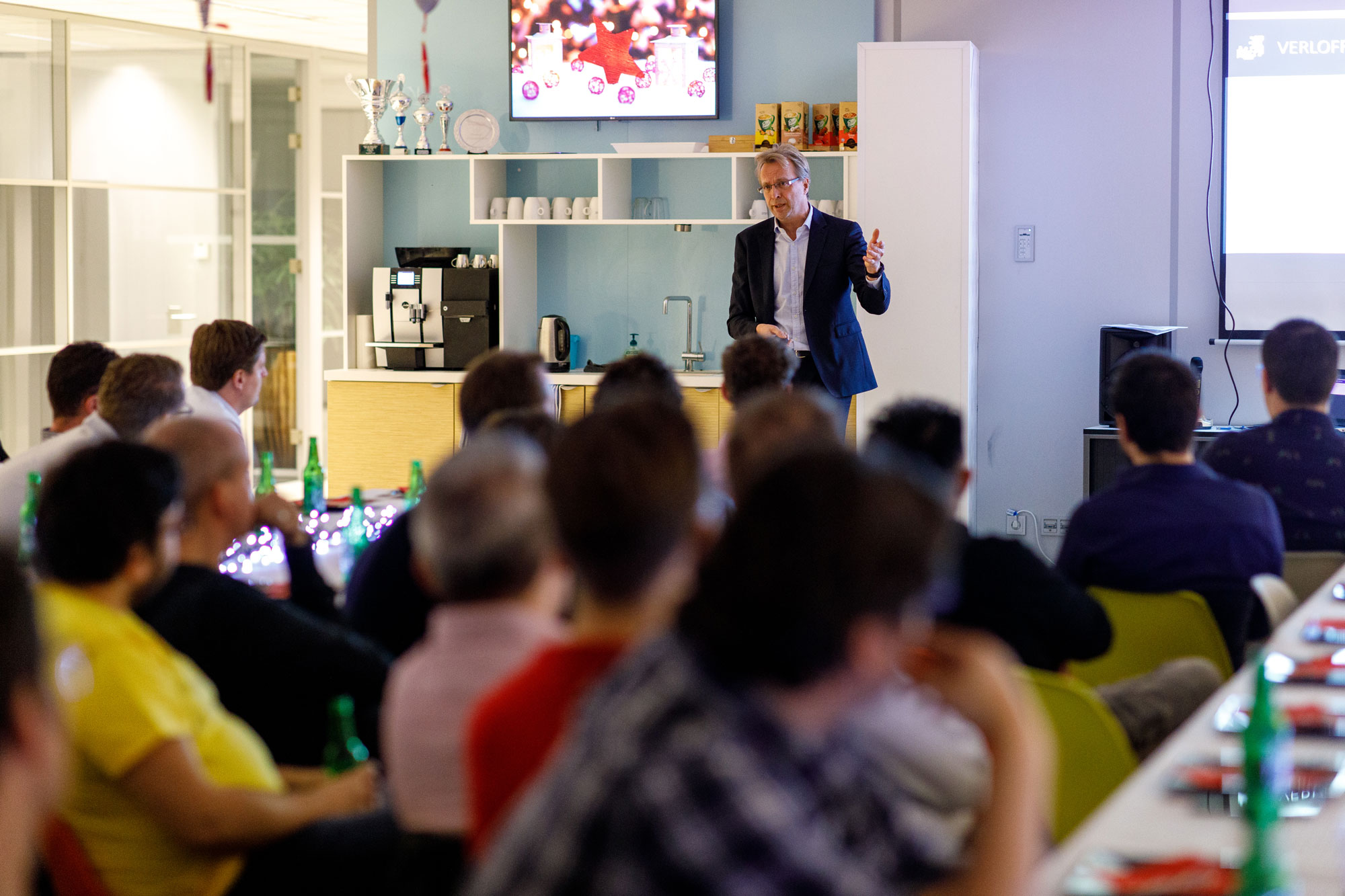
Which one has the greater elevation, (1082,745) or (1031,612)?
(1031,612)

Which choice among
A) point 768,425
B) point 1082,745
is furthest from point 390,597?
point 1082,745

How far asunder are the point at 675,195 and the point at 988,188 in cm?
144

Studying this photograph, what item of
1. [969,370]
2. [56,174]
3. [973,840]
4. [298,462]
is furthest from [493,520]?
[298,462]

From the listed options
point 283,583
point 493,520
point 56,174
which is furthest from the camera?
point 56,174

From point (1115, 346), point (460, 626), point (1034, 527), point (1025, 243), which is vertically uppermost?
point (1025, 243)

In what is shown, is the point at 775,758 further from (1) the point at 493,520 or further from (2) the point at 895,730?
(1) the point at 493,520

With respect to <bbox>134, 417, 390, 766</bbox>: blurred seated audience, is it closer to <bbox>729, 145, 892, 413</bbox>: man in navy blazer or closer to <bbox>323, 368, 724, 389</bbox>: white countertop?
<bbox>729, 145, 892, 413</bbox>: man in navy blazer

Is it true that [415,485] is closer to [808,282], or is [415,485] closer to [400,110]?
[808,282]

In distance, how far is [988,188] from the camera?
20.7 feet

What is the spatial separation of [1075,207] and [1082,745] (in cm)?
472

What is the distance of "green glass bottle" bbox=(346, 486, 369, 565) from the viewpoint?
3223 millimetres

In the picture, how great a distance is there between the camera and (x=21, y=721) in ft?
3.28

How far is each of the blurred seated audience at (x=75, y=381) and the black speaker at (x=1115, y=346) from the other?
3740mm

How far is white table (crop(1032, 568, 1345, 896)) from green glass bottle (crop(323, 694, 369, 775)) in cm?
96
